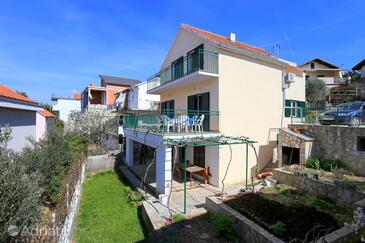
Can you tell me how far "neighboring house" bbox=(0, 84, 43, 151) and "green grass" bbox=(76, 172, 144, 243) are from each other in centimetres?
479

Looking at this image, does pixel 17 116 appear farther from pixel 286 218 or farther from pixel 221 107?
pixel 286 218

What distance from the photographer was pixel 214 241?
6.53m

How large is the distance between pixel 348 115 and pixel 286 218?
10.4 m

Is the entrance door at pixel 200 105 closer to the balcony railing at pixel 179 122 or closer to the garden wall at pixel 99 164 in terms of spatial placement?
the balcony railing at pixel 179 122

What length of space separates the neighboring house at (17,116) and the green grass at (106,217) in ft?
15.7

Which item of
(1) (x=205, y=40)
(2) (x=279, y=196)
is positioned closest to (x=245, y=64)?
(1) (x=205, y=40)

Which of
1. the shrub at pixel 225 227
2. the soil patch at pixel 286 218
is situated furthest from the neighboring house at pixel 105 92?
the shrub at pixel 225 227

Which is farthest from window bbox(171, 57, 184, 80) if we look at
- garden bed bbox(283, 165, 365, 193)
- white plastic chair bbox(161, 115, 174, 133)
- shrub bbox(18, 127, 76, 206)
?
garden bed bbox(283, 165, 365, 193)

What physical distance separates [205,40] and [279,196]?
1016 cm

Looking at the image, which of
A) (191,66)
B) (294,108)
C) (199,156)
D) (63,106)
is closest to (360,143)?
(294,108)

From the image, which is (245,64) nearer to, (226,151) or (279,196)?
(226,151)

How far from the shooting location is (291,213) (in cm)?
710

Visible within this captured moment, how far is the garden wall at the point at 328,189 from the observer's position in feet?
26.4

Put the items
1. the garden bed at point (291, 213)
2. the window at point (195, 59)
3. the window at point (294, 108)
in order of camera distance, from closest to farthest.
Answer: the garden bed at point (291, 213) → the window at point (195, 59) → the window at point (294, 108)
